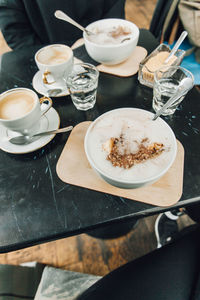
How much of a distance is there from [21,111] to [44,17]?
949 mm

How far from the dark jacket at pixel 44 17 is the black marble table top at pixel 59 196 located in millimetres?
803

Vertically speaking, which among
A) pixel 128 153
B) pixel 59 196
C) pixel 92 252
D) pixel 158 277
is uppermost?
pixel 128 153

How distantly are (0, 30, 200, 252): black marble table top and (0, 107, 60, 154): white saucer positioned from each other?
0.02 metres

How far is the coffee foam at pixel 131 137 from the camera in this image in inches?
22.6

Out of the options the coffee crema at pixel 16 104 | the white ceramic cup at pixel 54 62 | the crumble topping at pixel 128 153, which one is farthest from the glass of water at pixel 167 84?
the coffee crema at pixel 16 104

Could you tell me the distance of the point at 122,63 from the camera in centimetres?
100

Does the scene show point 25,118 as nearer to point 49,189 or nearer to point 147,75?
point 49,189

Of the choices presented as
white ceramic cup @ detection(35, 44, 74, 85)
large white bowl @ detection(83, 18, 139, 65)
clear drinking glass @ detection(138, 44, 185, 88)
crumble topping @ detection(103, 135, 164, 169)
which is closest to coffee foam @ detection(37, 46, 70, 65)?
white ceramic cup @ detection(35, 44, 74, 85)

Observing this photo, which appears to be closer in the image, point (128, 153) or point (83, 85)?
point (128, 153)

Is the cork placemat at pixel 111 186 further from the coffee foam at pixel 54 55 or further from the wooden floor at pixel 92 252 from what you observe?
the wooden floor at pixel 92 252

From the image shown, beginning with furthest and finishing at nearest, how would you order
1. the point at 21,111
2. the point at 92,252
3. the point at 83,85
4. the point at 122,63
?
the point at 92,252 → the point at 122,63 → the point at 83,85 → the point at 21,111

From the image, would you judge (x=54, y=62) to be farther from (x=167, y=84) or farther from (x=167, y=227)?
(x=167, y=227)

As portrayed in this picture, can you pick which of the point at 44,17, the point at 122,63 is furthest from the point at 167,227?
the point at 44,17

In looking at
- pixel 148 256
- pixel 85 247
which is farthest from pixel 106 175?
pixel 85 247
